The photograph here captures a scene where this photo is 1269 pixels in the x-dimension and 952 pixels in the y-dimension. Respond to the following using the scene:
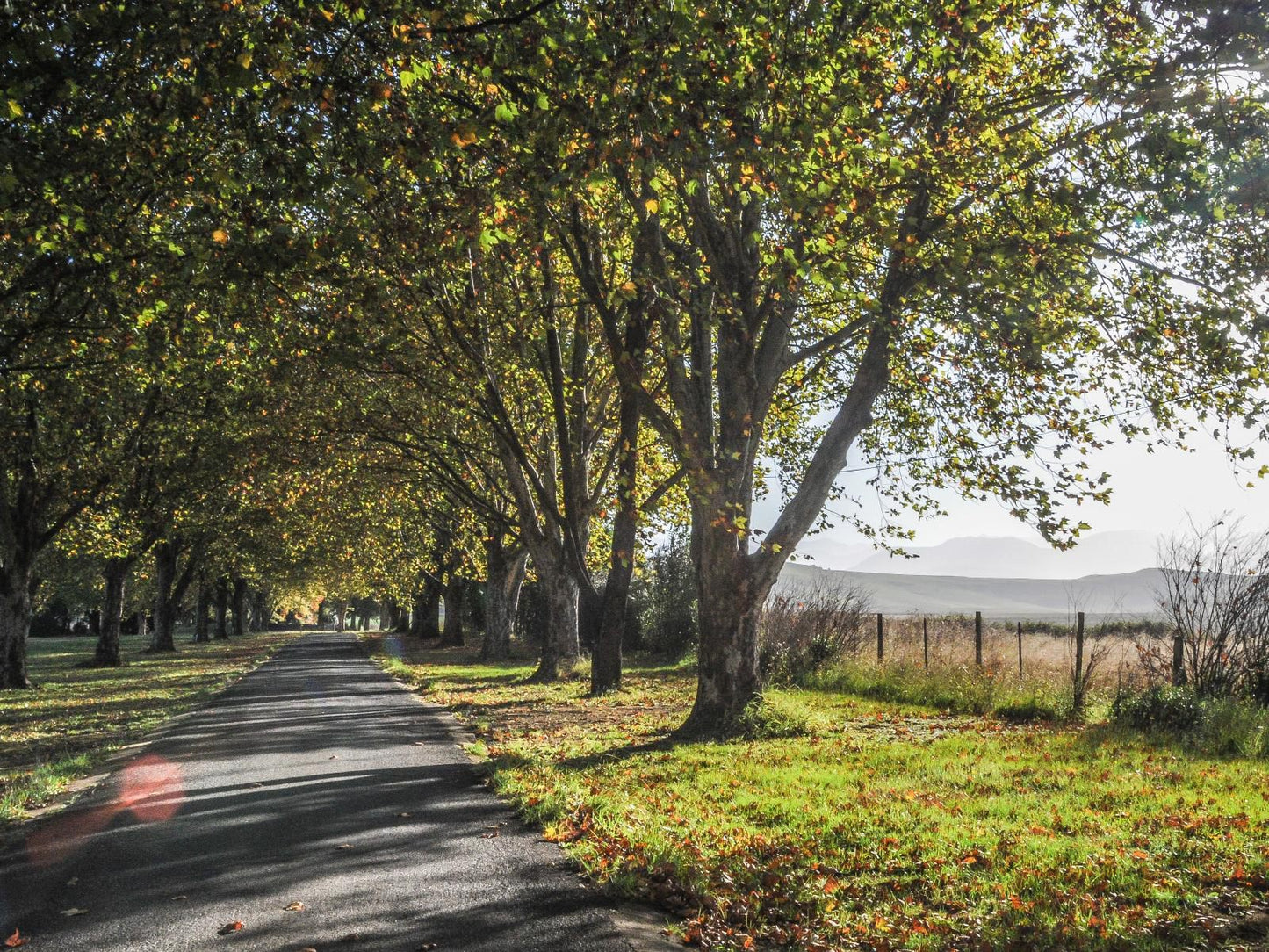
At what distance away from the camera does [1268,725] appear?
11664 millimetres

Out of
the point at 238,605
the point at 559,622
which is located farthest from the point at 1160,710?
the point at 238,605

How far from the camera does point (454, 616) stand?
43.9 meters

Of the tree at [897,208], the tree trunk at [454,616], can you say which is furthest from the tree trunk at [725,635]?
the tree trunk at [454,616]

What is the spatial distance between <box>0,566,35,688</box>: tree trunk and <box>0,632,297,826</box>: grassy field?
0.75 m

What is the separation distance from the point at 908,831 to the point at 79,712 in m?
15.6

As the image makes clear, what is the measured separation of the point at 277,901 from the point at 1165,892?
18.0ft

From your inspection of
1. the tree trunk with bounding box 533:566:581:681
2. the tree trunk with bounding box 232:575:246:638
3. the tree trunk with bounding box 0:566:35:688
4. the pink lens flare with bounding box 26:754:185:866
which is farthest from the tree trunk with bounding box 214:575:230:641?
the pink lens flare with bounding box 26:754:185:866

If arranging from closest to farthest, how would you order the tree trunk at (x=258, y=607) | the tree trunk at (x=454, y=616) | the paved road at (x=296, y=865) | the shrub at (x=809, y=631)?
1. the paved road at (x=296, y=865)
2. the shrub at (x=809, y=631)
3. the tree trunk at (x=454, y=616)
4. the tree trunk at (x=258, y=607)

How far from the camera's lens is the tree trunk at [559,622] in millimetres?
22344

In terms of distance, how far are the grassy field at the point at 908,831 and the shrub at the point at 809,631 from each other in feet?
20.9

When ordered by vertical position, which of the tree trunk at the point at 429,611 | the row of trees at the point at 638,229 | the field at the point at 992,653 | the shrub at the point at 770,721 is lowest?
the tree trunk at the point at 429,611

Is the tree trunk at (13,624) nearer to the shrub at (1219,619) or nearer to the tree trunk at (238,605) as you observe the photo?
the shrub at (1219,619)

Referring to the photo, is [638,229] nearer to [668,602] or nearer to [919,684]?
[919,684]

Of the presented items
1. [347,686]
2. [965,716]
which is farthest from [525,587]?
[965,716]
